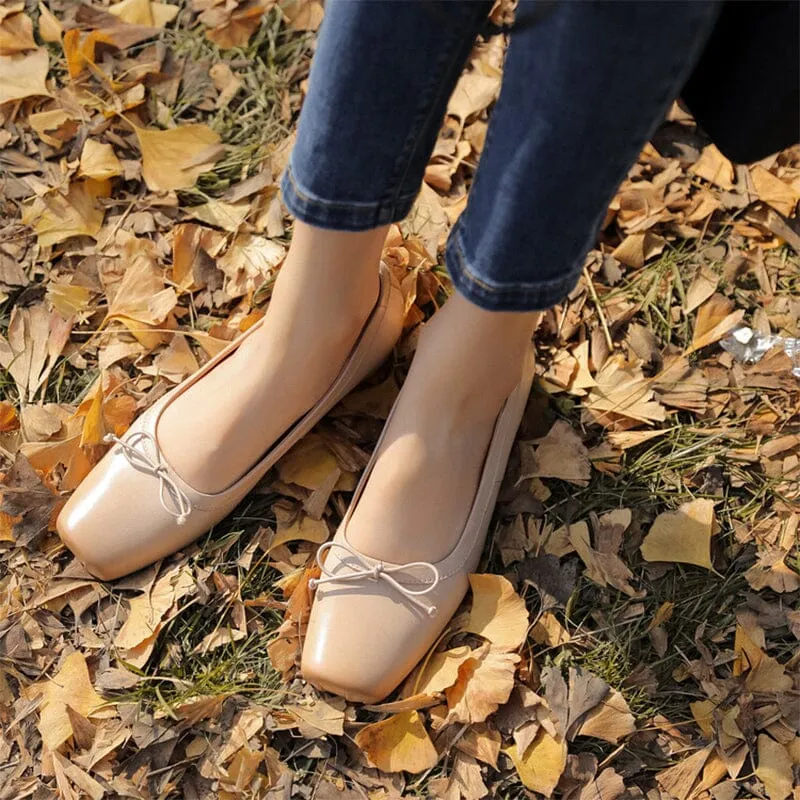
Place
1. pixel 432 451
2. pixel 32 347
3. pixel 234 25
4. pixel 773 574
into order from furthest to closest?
1. pixel 234 25
2. pixel 32 347
3. pixel 773 574
4. pixel 432 451

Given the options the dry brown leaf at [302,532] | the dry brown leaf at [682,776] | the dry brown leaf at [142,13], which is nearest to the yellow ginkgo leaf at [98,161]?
the dry brown leaf at [142,13]

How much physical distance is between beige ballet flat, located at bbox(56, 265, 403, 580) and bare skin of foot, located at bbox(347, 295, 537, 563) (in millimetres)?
122

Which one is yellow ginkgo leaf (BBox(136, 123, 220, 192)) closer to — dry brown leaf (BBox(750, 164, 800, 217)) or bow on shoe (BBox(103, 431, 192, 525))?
bow on shoe (BBox(103, 431, 192, 525))

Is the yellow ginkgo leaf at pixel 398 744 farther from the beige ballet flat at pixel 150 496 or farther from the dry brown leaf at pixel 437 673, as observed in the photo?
the beige ballet flat at pixel 150 496

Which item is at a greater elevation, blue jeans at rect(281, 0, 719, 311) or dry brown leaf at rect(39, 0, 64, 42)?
blue jeans at rect(281, 0, 719, 311)

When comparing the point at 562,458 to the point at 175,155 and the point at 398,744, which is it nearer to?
the point at 398,744

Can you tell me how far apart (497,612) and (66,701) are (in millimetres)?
530

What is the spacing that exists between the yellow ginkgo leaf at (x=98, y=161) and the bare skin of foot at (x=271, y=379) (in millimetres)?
456

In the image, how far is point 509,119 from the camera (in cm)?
67

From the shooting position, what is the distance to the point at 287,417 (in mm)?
1036

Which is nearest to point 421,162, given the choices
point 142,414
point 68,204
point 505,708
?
point 142,414

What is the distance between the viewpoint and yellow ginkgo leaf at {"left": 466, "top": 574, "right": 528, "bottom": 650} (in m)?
1.03

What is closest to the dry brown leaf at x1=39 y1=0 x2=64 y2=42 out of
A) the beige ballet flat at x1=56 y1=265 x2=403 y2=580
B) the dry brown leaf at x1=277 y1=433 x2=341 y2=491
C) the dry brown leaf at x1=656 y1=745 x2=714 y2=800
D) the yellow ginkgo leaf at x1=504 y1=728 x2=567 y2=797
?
the beige ballet flat at x1=56 y1=265 x2=403 y2=580

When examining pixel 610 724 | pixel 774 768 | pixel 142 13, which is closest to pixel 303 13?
pixel 142 13
